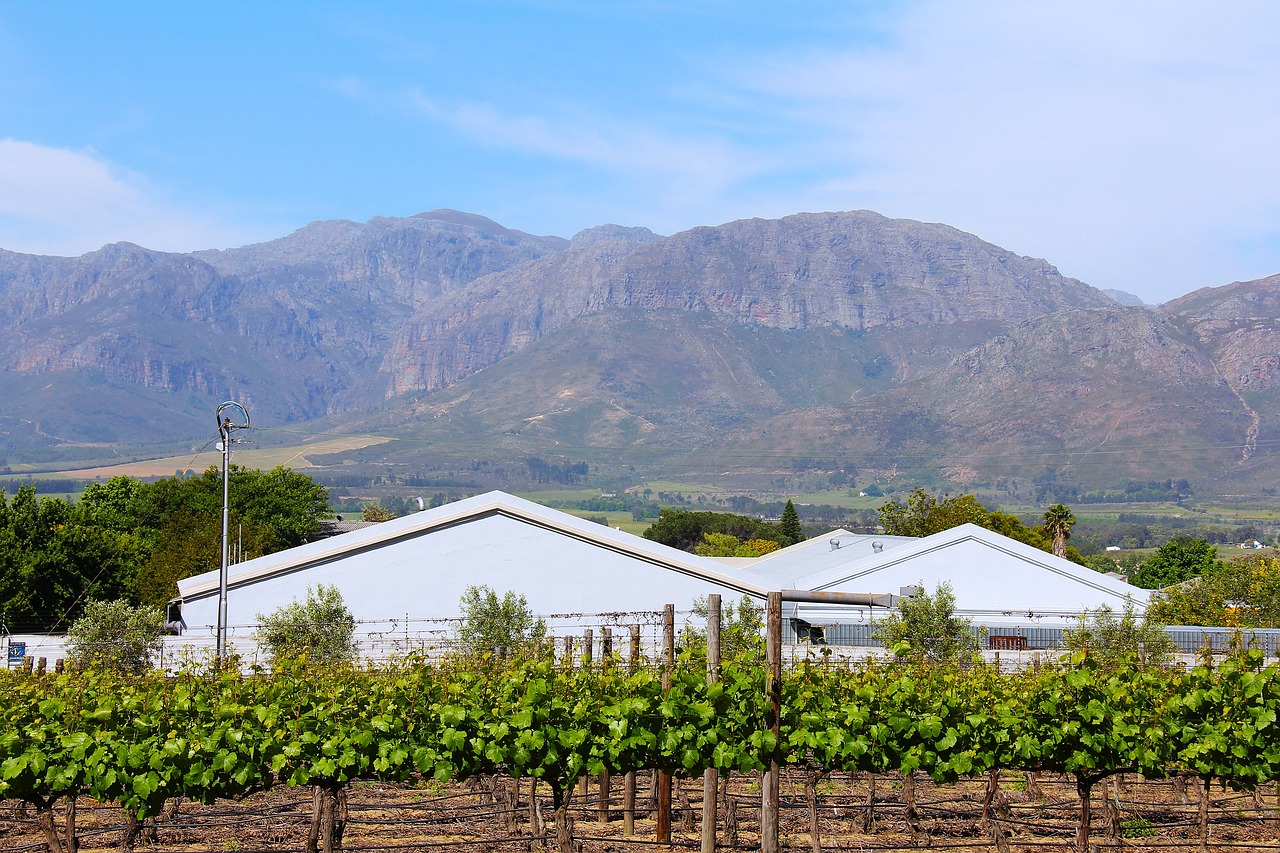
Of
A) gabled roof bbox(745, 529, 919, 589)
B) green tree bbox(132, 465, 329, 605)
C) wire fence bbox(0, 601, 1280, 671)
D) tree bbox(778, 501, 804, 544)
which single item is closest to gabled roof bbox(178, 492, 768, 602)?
wire fence bbox(0, 601, 1280, 671)

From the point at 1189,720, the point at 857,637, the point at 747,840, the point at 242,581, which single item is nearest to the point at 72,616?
the point at 242,581

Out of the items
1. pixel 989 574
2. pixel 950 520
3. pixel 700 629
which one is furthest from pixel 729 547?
pixel 700 629

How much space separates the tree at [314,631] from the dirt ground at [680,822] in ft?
16.8

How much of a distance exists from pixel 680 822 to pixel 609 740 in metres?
4.79

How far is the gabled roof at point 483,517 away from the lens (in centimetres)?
3606

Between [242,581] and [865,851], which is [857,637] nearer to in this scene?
[242,581]

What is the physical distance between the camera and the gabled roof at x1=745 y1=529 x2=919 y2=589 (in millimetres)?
43844

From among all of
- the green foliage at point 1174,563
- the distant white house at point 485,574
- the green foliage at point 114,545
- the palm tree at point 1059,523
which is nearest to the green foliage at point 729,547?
the palm tree at point 1059,523

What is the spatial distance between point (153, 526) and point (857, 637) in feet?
186

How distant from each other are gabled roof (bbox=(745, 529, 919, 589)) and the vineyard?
2525 centimetres

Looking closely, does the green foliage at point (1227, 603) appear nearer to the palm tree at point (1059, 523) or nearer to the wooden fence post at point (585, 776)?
the palm tree at point (1059, 523)

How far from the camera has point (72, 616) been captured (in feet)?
170

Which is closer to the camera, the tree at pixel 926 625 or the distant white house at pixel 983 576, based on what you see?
the tree at pixel 926 625

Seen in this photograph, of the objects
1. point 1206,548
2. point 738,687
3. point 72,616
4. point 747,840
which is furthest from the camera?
point 1206,548
